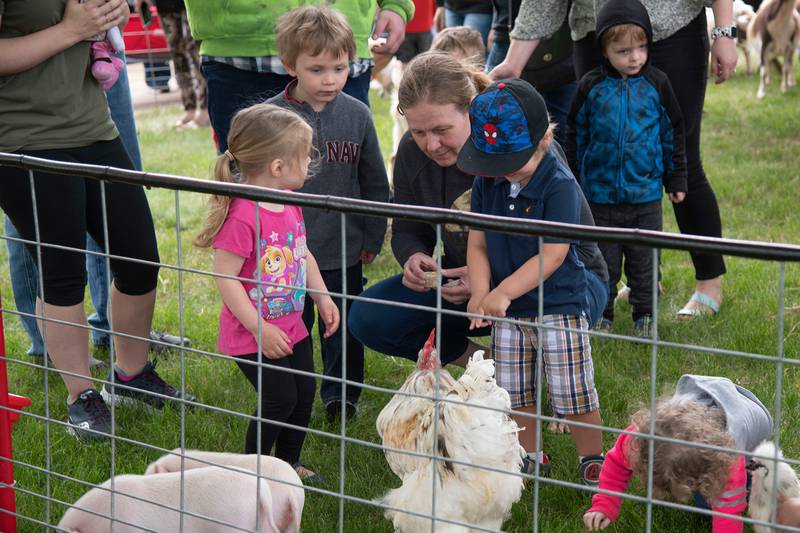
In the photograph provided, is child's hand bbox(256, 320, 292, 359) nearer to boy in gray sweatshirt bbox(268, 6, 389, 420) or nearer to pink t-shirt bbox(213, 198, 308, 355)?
pink t-shirt bbox(213, 198, 308, 355)

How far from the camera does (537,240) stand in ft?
9.51

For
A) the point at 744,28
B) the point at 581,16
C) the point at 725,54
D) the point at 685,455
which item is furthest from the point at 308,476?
the point at 744,28

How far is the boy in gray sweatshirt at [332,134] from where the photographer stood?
132 inches

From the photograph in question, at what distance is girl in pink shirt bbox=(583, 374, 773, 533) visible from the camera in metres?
2.52

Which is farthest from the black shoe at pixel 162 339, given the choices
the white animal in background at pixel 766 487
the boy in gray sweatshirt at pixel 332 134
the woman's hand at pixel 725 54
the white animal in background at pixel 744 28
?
the white animal in background at pixel 744 28

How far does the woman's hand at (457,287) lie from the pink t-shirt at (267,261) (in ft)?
1.65

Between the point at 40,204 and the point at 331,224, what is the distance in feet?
3.21

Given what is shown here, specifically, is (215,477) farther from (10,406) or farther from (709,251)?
(709,251)

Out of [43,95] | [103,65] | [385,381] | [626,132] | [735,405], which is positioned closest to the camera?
[735,405]

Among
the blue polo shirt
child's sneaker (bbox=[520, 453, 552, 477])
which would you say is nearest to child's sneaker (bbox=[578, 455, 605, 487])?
child's sneaker (bbox=[520, 453, 552, 477])

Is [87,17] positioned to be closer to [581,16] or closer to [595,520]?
[581,16]

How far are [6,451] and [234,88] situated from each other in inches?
67.9

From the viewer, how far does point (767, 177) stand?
686 centimetres

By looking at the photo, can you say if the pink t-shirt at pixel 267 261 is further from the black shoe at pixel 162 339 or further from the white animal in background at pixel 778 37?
the white animal in background at pixel 778 37
